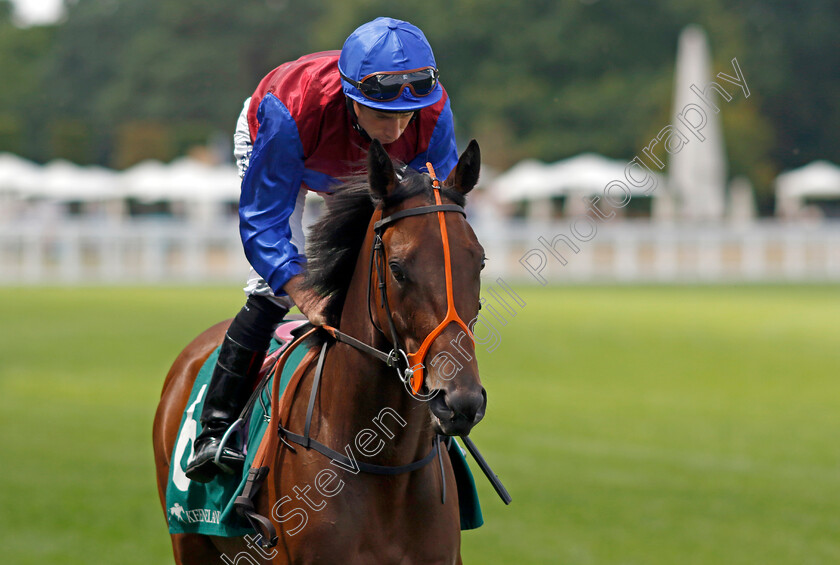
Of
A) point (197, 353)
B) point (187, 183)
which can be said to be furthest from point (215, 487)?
point (187, 183)

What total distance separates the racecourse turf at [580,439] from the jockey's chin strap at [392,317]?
0.34m

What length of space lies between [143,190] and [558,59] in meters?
21.3

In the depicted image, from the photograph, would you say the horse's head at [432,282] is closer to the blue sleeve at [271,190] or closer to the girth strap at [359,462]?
the girth strap at [359,462]

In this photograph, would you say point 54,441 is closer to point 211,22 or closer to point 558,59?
point 558,59

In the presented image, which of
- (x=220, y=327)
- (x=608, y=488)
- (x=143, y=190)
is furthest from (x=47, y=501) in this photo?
(x=143, y=190)

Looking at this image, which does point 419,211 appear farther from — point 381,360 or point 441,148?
point 441,148

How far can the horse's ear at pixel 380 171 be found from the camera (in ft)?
10.7

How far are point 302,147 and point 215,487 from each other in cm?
128

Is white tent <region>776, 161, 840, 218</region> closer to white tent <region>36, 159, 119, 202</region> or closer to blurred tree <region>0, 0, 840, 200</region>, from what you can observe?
blurred tree <region>0, 0, 840, 200</region>

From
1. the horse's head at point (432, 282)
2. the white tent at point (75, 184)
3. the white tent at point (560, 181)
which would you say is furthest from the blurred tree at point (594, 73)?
the horse's head at point (432, 282)

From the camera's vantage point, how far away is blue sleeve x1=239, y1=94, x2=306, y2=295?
3.82 m

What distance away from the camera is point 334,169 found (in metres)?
Result: 4.05

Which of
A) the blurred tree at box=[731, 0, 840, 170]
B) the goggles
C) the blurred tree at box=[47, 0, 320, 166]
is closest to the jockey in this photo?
the goggles

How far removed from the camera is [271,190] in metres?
3.89
